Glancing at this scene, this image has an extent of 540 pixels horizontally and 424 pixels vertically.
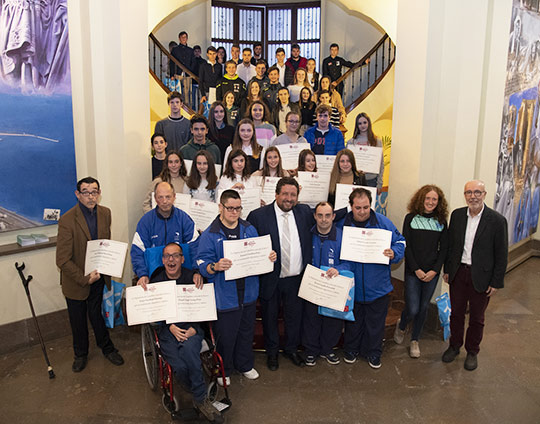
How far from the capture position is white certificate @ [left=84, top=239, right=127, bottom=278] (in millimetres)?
4477

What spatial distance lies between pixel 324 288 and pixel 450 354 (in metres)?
1.66

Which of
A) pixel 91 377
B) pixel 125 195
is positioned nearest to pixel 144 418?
pixel 91 377

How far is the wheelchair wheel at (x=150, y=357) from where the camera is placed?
406cm

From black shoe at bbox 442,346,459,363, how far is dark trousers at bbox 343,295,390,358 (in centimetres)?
73

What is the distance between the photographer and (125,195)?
5477 millimetres

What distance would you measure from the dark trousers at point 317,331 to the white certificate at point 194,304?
1.13 m

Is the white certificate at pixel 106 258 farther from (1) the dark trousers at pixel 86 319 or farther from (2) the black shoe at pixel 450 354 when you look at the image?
(2) the black shoe at pixel 450 354

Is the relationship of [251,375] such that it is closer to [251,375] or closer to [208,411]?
[251,375]

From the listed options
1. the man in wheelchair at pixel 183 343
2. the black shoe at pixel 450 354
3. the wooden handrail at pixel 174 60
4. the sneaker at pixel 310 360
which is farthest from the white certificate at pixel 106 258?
the wooden handrail at pixel 174 60

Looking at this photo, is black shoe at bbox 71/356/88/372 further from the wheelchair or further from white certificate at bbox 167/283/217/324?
white certificate at bbox 167/283/217/324

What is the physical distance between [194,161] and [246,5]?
1018 centimetres

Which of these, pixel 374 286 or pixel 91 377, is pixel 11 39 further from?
pixel 374 286

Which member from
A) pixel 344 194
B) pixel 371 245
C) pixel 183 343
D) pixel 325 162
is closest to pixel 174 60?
pixel 325 162

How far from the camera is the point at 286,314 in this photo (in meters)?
4.71
